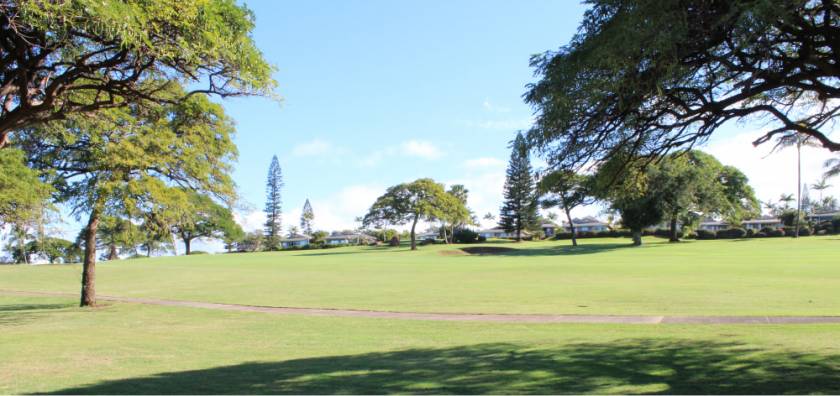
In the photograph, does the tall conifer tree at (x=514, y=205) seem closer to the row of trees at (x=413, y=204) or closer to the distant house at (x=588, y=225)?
the row of trees at (x=413, y=204)

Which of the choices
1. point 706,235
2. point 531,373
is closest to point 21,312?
point 531,373

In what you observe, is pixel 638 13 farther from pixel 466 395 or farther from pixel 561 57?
pixel 466 395

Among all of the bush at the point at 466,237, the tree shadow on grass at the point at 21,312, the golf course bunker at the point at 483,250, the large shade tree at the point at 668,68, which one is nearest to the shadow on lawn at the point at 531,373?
the large shade tree at the point at 668,68

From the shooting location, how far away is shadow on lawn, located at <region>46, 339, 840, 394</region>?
698cm

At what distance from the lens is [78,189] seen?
18.1m

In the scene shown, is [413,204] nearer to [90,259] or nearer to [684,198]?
[684,198]

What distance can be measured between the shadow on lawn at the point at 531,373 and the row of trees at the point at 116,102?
437 cm

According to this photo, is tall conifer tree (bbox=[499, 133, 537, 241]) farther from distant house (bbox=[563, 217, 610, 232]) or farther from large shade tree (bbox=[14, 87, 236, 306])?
large shade tree (bbox=[14, 87, 236, 306])

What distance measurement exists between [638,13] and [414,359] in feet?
21.0

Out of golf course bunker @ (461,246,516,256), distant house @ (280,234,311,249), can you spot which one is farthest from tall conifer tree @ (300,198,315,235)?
golf course bunker @ (461,246,516,256)

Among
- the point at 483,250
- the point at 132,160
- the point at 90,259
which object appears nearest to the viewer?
the point at 132,160

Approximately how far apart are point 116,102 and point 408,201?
6652 centimetres

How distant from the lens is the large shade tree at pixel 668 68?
18.6 feet

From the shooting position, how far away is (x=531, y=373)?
782 centimetres
